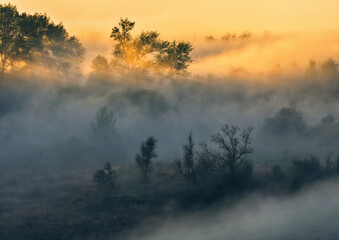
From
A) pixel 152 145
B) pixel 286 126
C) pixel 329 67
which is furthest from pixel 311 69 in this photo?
pixel 152 145

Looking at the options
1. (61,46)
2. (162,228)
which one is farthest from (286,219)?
(61,46)

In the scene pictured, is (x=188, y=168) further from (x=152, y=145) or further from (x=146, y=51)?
(x=146, y=51)

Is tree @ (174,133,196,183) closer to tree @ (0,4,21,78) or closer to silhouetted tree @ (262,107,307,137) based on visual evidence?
silhouetted tree @ (262,107,307,137)

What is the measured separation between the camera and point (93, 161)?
74.6m

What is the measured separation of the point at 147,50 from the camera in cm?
10306

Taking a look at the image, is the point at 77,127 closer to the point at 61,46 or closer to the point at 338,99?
the point at 61,46

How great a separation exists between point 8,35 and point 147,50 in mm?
28289

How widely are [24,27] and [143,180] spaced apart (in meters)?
53.7

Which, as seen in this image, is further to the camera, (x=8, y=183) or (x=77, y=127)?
(x=77, y=127)

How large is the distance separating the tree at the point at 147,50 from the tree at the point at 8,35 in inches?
802

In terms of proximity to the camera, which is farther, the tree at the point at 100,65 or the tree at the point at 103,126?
the tree at the point at 100,65

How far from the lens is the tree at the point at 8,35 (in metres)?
94.0

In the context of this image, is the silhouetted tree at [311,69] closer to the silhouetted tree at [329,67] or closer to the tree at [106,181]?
the silhouetted tree at [329,67]

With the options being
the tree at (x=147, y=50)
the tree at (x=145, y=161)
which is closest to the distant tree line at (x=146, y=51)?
the tree at (x=147, y=50)
